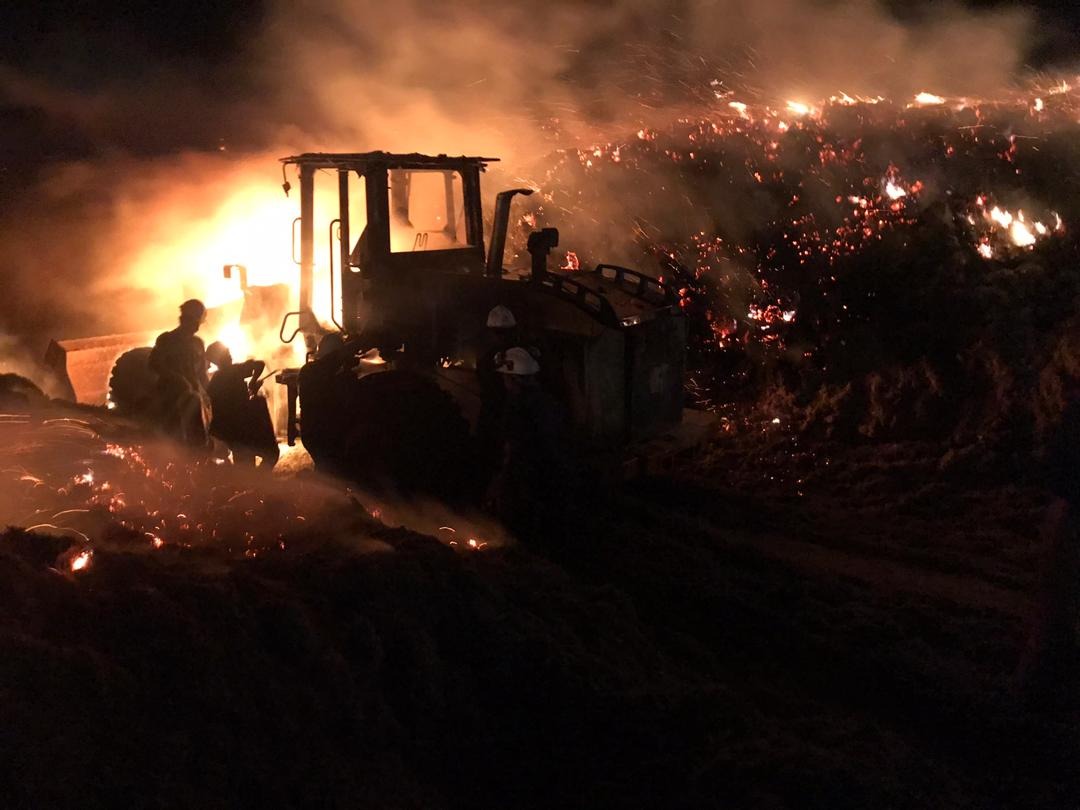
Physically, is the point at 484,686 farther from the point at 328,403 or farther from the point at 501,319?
the point at 328,403

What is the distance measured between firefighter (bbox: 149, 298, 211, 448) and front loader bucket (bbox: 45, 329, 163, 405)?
3.61 m

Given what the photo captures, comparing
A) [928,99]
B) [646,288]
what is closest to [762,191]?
[928,99]

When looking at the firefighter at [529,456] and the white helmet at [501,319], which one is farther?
the white helmet at [501,319]

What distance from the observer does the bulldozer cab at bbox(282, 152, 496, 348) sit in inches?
303

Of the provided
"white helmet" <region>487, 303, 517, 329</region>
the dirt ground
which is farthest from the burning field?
"white helmet" <region>487, 303, 517, 329</region>

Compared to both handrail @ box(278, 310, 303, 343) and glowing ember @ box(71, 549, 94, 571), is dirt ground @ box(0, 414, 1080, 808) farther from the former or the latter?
handrail @ box(278, 310, 303, 343)

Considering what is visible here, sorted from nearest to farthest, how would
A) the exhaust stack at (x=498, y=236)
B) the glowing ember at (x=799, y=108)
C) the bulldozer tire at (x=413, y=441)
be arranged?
the bulldozer tire at (x=413, y=441), the exhaust stack at (x=498, y=236), the glowing ember at (x=799, y=108)

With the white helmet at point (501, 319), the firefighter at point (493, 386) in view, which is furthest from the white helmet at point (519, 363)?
the white helmet at point (501, 319)

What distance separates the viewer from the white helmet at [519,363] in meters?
6.46

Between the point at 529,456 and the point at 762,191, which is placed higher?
the point at 762,191

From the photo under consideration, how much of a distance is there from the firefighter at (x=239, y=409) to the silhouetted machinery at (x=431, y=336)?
0.95 ft

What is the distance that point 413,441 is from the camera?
7.07 metres

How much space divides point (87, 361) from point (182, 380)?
13.5 feet

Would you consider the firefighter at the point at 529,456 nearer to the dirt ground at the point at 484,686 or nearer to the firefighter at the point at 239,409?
the dirt ground at the point at 484,686
